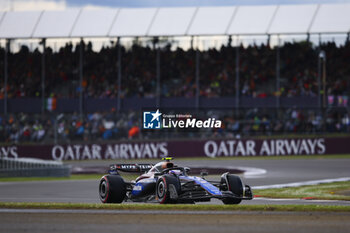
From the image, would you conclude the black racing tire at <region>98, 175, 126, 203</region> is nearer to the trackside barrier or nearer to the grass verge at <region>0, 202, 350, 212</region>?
the grass verge at <region>0, 202, 350, 212</region>

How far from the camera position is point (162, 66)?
131 ft

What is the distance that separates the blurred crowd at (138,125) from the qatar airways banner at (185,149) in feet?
1.33

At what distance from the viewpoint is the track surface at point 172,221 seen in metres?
9.18

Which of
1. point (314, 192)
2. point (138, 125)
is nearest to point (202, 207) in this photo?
point (314, 192)

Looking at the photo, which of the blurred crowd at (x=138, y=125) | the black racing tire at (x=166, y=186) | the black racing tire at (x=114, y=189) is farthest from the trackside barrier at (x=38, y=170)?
the black racing tire at (x=166, y=186)

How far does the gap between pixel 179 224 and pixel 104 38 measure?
28866 millimetres

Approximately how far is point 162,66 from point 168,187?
28008 mm

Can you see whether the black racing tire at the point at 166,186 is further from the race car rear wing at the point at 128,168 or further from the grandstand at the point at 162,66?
the grandstand at the point at 162,66

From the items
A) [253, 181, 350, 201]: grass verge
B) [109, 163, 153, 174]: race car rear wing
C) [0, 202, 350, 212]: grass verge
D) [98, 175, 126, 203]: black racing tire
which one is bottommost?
[253, 181, 350, 201]: grass verge

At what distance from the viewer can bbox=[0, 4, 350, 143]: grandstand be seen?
31.9 meters

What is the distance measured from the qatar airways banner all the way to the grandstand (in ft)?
1.87

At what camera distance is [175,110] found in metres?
35.6

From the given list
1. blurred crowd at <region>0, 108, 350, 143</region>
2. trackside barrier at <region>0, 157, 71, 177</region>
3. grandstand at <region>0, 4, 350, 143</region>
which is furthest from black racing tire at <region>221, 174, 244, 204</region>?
grandstand at <region>0, 4, 350, 143</region>

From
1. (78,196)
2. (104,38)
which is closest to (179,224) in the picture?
(78,196)
